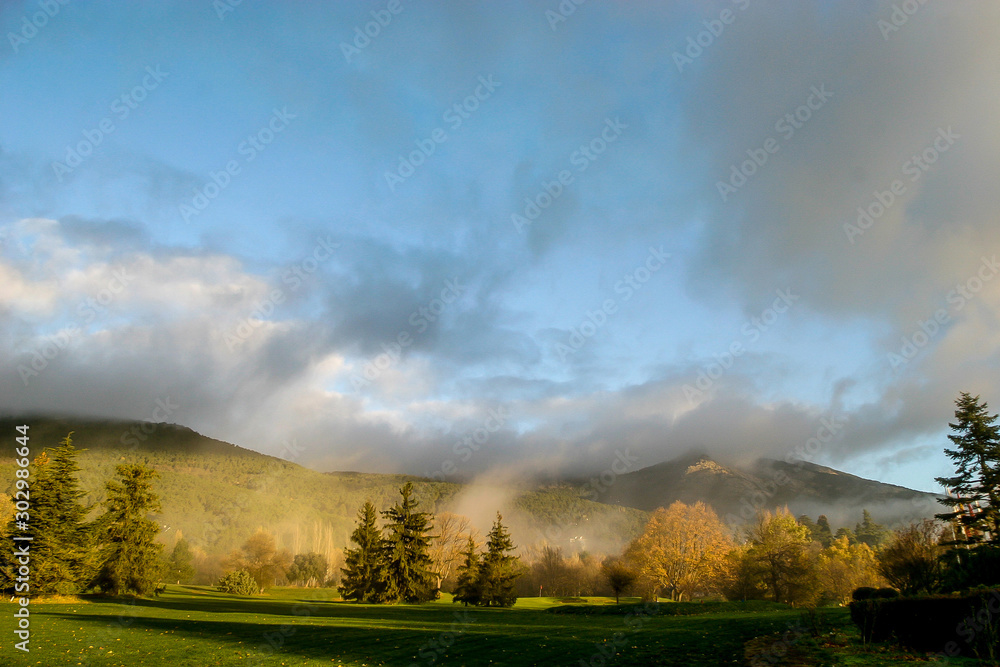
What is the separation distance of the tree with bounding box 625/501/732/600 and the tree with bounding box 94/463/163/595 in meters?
59.0

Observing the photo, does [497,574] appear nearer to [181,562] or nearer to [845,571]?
[845,571]

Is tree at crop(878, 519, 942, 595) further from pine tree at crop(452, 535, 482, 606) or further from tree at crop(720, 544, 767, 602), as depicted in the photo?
pine tree at crop(452, 535, 482, 606)

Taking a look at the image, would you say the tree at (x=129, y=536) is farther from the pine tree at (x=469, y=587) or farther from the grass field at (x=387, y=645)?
the pine tree at (x=469, y=587)

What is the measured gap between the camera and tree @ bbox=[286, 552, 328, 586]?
118 metres

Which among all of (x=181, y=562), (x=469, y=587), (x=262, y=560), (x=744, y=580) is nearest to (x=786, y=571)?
(x=744, y=580)

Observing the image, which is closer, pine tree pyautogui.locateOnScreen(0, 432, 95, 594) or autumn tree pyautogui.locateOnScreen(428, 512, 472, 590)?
pine tree pyautogui.locateOnScreen(0, 432, 95, 594)

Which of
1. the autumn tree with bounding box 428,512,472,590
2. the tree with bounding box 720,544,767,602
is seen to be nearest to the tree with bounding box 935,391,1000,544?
the tree with bounding box 720,544,767,602

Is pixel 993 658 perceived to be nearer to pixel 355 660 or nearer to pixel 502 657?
Answer: pixel 502 657

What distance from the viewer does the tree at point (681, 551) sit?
7156cm

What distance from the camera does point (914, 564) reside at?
35.2 m

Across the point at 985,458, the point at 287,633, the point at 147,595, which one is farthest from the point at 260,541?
the point at 985,458

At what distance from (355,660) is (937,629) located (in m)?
18.5

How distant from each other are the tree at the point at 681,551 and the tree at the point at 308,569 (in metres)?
75.7

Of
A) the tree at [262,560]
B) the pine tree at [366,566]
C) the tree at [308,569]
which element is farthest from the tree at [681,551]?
the tree at [308,569]
